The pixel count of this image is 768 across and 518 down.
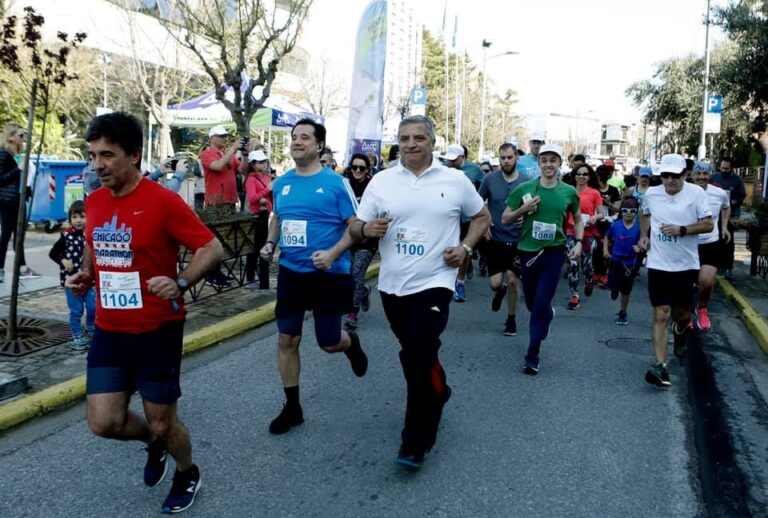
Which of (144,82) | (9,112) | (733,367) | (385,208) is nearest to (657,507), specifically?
(385,208)

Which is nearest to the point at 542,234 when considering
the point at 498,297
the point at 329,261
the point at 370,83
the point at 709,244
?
the point at 498,297

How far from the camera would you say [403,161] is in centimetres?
424

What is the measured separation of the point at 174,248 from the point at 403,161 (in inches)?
57.4

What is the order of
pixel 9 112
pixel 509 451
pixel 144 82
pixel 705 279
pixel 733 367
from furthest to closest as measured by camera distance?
pixel 144 82 → pixel 9 112 → pixel 705 279 → pixel 733 367 → pixel 509 451

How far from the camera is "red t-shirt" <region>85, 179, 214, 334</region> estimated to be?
3.22 metres

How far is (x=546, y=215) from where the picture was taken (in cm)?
648

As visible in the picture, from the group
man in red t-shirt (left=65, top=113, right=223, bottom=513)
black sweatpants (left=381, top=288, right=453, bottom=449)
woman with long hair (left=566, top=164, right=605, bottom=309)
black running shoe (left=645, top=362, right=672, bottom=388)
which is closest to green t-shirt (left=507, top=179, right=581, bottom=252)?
black running shoe (left=645, top=362, right=672, bottom=388)

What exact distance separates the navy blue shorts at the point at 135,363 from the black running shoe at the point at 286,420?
137 centimetres

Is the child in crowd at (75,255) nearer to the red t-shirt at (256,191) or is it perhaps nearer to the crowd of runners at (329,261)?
the crowd of runners at (329,261)

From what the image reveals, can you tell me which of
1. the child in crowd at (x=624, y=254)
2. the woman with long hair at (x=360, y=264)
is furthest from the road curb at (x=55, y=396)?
the child in crowd at (x=624, y=254)

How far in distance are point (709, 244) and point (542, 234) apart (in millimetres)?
2298

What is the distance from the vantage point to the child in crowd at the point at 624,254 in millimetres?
8523

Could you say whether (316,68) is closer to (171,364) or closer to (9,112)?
(9,112)

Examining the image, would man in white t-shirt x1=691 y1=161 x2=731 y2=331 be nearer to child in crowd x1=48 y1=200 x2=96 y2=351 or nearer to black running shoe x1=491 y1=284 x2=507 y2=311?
black running shoe x1=491 y1=284 x2=507 y2=311
